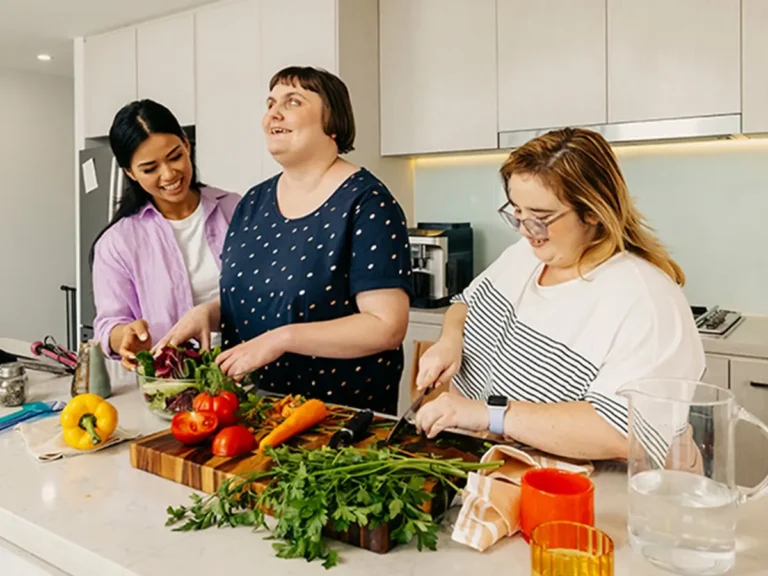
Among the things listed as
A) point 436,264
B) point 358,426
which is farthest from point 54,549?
point 436,264

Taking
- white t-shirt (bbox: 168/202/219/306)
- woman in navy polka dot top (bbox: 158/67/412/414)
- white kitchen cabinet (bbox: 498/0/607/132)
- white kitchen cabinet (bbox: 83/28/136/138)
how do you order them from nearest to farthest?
woman in navy polka dot top (bbox: 158/67/412/414) → white t-shirt (bbox: 168/202/219/306) → white kitchen cabinet (bbox: 498/0/607/132) → white kitchen cabinet (bbox: 83/28/136/138)

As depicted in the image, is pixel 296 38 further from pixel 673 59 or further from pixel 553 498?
pixel 553 498

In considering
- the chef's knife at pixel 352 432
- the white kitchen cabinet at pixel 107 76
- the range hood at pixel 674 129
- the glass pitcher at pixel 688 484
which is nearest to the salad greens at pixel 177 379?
the chef's knife at pixel 352 432

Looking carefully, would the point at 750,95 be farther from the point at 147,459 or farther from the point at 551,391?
the point at 147,459

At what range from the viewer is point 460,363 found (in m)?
1.47

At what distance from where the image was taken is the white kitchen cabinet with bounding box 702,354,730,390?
2.28 metres

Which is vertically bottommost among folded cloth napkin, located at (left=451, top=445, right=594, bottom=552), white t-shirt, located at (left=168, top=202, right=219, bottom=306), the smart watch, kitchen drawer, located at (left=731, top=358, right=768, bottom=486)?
kitchen drawer, located at (left=731, top=358, right=768, bottom=486)

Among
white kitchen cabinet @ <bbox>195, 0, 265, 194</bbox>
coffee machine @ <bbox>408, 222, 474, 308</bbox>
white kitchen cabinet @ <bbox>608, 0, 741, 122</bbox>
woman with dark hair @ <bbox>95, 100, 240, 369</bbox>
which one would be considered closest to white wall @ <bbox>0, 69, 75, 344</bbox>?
white kitchen cabinet @ <bbox>195, 0, 265, 194</bbox>

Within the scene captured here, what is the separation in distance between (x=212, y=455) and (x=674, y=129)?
2142mm

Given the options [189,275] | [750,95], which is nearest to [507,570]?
[189,275]

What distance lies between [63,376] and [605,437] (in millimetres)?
1436

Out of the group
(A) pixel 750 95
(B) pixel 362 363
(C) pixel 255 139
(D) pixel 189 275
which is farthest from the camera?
(C) pixel 255 139

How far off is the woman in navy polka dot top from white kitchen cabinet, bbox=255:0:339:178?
1491mm

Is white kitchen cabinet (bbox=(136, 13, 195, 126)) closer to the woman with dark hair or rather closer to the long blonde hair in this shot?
the woman with dark hair
